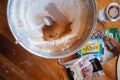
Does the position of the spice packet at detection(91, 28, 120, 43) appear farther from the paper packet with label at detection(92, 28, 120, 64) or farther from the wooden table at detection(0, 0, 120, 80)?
the wooden table at detection(0, 0, 120, 80)

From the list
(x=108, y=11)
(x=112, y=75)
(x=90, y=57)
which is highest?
(x=108, y=11)

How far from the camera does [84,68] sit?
1.05 meters

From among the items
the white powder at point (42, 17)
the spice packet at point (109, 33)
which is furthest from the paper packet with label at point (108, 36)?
the white powder at point (42, 17)

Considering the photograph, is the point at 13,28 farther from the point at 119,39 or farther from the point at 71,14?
the point at 119,39

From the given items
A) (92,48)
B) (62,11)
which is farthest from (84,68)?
(62,11)

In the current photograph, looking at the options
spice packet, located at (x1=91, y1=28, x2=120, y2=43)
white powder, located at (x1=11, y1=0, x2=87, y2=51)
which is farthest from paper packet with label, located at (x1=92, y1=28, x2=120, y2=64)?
white powder, located at (x1=11, y1=0, x2=87, y2=51)

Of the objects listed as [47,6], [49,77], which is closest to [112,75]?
[49,77]

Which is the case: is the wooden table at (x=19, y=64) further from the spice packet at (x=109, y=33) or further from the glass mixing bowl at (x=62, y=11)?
the spice packet at (x=109, y=33)

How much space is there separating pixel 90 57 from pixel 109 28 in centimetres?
15

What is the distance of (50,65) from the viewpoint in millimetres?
1043

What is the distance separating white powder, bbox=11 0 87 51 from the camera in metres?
0.98

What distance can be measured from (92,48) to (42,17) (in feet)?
0.77

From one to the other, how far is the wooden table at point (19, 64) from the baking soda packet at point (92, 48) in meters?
0.09

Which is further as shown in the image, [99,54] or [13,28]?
[99,54]
